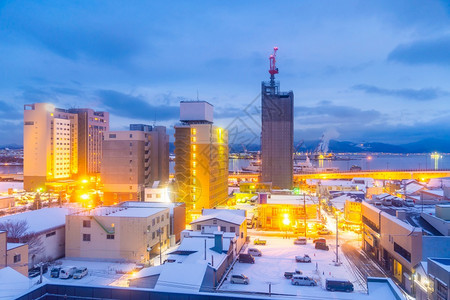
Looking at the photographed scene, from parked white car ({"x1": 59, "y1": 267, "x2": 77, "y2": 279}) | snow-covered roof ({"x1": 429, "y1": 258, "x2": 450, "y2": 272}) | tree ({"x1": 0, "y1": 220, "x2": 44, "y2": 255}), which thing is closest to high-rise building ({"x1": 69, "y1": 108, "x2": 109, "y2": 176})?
tree ({"x1": 0, "y1": 220, "x2": 44, "y2": 255})

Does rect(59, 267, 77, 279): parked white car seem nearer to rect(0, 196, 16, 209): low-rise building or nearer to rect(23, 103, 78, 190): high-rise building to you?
rect(0, 196, 16, 209): low-rise building

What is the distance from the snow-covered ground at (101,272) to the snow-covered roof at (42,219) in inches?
35.7

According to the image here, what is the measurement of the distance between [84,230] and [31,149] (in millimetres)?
17940

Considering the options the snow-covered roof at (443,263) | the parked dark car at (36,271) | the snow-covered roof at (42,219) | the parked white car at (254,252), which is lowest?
the parked dark car at (36,271)

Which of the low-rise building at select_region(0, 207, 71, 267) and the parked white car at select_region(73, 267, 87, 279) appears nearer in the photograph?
the parked white car at select_region(73, 267, 87, 279)

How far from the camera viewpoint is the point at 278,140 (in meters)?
22.2

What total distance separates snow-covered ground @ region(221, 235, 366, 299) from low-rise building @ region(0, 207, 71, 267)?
14.5 feet

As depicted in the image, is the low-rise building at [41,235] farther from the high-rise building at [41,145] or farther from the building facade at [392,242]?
the high-rise building at [41,145]

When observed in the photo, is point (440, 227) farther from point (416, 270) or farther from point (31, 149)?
point (31, 149)

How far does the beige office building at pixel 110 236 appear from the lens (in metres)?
8.20

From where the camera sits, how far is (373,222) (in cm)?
911

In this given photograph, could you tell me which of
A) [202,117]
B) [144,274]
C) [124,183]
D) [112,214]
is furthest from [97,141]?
[144,274]

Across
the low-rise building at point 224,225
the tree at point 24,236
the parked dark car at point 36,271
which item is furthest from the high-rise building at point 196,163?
the parked dark car at point 36,271

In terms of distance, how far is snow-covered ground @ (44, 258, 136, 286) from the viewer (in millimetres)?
6754
